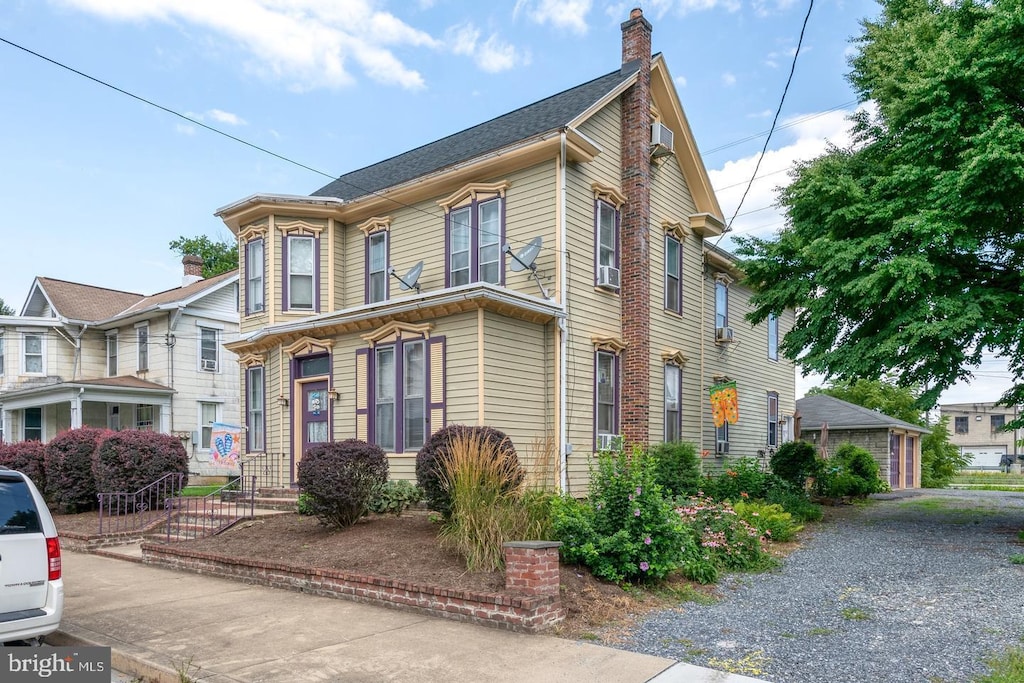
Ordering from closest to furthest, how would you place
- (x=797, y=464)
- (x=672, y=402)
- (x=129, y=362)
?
(x=672, y=402) → (x=797, y=464) → (x=129, y=362)

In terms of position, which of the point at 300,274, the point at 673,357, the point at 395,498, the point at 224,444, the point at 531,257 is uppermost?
the point at 300,274

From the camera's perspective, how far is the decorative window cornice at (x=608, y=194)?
542 inches

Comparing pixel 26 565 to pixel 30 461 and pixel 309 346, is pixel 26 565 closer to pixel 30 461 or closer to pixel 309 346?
pixel 309 346

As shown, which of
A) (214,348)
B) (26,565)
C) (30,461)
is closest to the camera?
(26,565)

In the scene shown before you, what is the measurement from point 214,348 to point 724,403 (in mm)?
17765

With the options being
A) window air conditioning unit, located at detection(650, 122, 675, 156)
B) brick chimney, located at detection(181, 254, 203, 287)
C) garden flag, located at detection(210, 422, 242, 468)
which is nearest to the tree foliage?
brick chimney, located at detection(181, 254, 203, 287)

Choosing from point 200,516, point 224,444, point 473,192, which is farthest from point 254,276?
point 200,516

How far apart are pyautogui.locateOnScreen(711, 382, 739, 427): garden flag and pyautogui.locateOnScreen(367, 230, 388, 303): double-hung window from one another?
26.0ft

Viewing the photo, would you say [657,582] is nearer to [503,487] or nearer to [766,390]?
[503,487]

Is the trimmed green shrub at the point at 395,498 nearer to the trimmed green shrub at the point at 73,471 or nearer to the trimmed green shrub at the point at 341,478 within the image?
the trimmed green shrub at the point at 341,478

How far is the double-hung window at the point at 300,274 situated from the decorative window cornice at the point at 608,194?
6399 millimetres

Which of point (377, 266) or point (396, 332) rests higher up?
point (377, 266)

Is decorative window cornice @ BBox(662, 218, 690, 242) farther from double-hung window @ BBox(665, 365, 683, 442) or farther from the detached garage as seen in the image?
the detached garage

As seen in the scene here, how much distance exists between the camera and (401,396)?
507 inches
